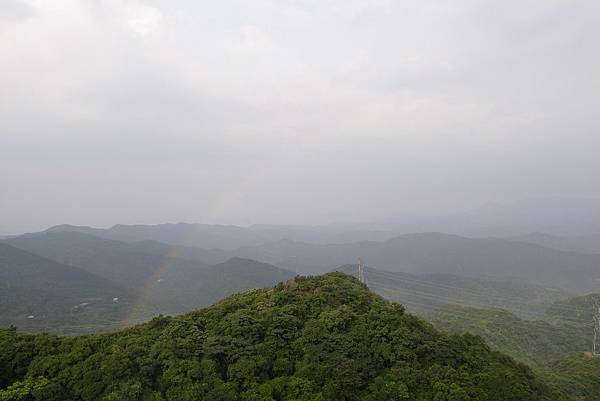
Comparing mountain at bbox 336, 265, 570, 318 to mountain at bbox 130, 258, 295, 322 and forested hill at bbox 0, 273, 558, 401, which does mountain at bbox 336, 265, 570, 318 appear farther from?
forested hill at bbox 0, 273, 558, 401

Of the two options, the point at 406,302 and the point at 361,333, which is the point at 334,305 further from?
the point at 406,302

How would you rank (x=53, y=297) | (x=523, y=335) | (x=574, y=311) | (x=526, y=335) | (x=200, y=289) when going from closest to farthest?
1. (x=523, y=335)
2. (x=526, y=335)
3. (x=574, y=311)
4. (x=53, y=297)
5. (x=200, y=289)

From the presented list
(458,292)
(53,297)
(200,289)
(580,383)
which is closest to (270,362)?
(580,383)

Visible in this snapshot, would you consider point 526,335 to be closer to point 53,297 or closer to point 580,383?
point 580,383

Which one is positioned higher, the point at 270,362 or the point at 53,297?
the point at 270,362

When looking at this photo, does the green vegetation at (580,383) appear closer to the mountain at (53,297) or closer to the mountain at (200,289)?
the mountain at (53,297)

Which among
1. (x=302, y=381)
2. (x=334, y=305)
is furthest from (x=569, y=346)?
(x=302, y=381)
